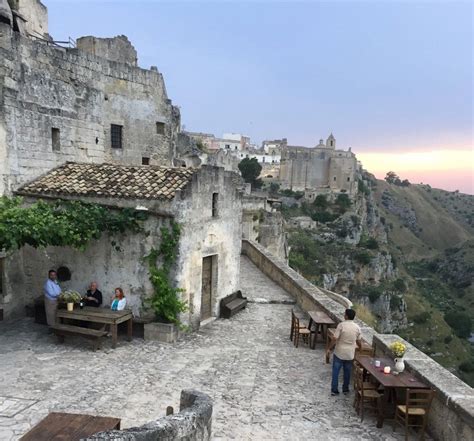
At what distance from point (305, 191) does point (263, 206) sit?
73842mm

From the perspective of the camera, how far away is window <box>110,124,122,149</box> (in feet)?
55.0

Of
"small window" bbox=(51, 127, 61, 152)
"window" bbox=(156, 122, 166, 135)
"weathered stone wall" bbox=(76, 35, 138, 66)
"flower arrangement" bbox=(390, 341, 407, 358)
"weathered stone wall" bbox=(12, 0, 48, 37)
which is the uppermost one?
"weathered stone wall" bbox=(12, 0, 48, 37)

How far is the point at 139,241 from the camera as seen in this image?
34.9 ft

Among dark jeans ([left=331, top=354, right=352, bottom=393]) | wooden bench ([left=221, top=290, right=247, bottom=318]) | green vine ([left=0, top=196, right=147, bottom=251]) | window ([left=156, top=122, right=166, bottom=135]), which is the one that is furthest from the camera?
window ([left=156, top=122, right=166, bottom=135])

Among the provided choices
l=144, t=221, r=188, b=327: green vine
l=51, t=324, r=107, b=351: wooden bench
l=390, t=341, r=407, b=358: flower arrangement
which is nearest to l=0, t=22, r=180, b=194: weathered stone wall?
l=51, t=324, r=107, b=351: wooden bench

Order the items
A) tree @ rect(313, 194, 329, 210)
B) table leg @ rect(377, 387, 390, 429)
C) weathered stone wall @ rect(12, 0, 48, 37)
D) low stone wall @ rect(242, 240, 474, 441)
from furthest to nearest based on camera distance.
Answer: tree @ rect(313, 194, 329, 210)
weathered stone wall @ rect(12, 0, 48, 37)
table leg @ rect(377, 387, 390, 429)
low stone wall @ rect(242, 240, 474, 441)

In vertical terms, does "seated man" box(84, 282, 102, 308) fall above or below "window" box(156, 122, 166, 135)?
below

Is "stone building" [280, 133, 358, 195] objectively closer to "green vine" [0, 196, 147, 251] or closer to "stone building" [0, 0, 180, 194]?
"stone building" [0, 0, 180, 194]

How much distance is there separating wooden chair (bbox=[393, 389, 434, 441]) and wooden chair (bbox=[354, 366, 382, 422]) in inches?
17.2

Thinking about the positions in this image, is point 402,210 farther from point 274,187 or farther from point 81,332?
point 81,332

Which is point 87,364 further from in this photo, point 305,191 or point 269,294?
point 305,191

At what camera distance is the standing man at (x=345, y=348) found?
758cm

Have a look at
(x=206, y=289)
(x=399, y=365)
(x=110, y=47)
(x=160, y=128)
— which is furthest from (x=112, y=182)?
(x=110, y=47)

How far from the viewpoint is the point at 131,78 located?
17.5 m
